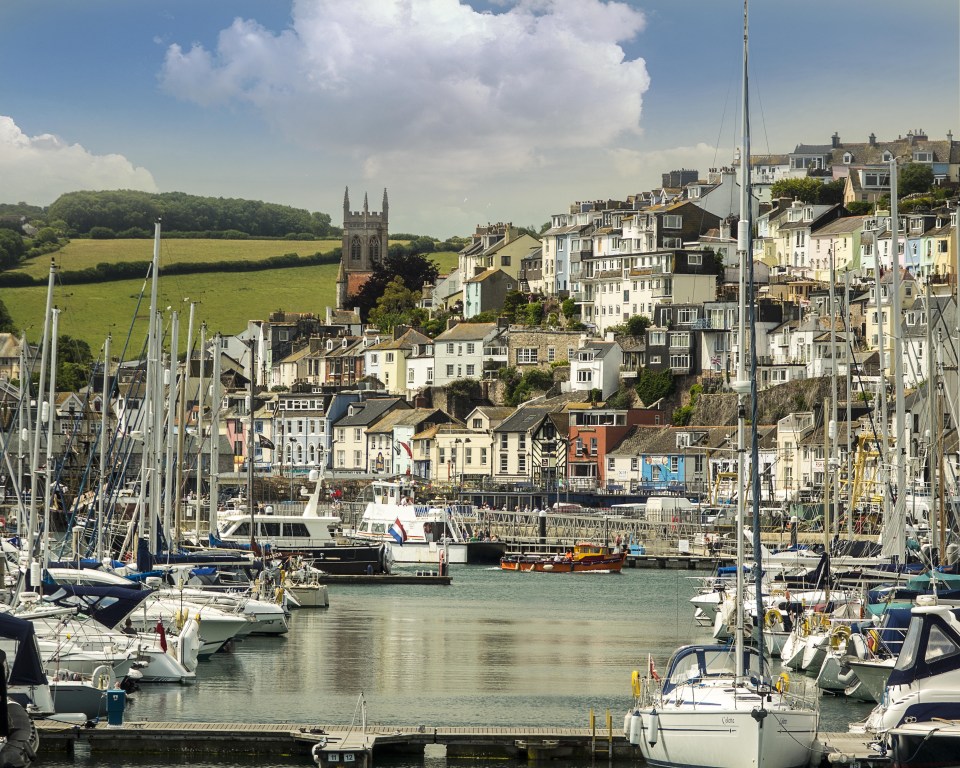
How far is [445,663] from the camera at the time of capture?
4184cm

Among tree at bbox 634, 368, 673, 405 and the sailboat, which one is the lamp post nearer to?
tree at bbox 634, 368, 673, 405

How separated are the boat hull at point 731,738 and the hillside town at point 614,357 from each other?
70.2 meters

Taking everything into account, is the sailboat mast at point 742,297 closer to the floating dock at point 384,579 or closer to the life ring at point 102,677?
the life ring at point 102,677

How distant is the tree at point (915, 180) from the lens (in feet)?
502

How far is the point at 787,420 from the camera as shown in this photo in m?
108

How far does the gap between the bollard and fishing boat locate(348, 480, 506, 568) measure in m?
50.8

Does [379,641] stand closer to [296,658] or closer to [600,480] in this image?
[296,658]

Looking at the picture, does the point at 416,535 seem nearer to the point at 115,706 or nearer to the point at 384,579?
the point at 384,579

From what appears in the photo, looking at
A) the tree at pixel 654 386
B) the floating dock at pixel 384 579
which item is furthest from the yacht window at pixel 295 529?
the tree at pixel 654 386

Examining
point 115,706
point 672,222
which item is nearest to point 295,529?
point 115,706

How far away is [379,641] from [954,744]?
26.1 meters

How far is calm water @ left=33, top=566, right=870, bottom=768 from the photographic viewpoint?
108 feet

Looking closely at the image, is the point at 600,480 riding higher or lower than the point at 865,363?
lower

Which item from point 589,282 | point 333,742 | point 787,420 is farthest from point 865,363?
point 333,742
